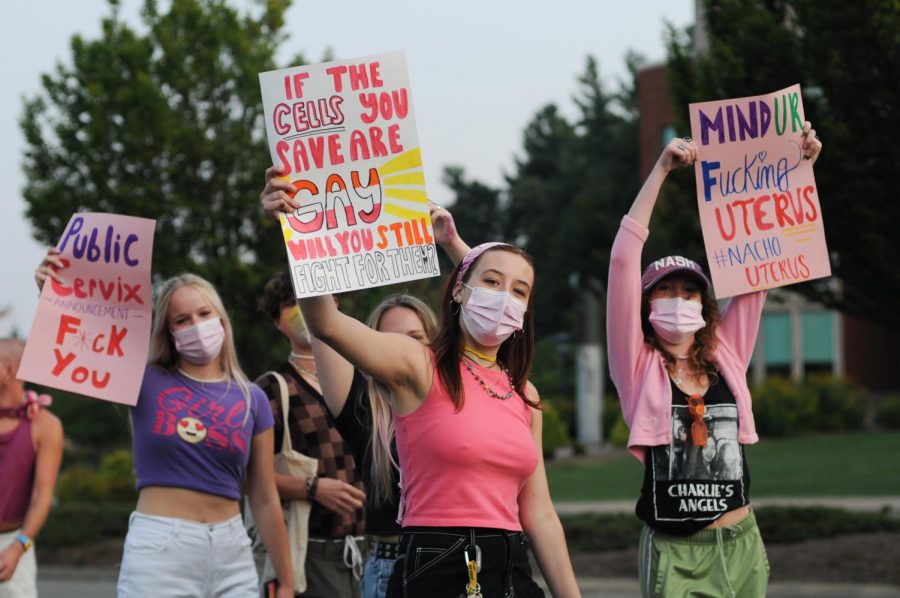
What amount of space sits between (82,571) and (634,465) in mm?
15366

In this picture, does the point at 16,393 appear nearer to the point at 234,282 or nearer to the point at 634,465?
the point at 234,282

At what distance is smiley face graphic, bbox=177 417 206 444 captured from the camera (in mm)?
5211

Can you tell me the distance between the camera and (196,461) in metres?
5.21

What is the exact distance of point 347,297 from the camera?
16281mm

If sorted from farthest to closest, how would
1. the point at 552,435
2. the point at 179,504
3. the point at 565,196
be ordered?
the point at 565,196 < the point at 552,435 < the point at 179,504

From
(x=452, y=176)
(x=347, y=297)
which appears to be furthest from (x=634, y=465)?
(x=452, y=176)

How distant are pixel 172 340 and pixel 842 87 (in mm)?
6122

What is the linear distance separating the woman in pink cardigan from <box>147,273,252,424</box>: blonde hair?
61.7 inches

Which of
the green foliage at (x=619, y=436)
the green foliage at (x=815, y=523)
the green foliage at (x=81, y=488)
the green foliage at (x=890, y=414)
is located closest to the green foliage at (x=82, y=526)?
the green foliage at (x=81, y=488)

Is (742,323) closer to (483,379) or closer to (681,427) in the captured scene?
(681,427)

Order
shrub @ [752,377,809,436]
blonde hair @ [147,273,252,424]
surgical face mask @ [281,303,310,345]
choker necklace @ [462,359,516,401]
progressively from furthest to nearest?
shrub @ [752,377,809,436]
surgical face mask @ [281,303,310,345]
blonde hair @ [147,273,252,424]
choker necklace @ [462,359,516,401]

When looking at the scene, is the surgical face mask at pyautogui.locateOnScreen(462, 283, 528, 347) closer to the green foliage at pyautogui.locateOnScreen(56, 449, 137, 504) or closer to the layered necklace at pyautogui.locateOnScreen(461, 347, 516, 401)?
the layered necklace at pyautogui.locateOnScreen(461, 347, 516, 401)

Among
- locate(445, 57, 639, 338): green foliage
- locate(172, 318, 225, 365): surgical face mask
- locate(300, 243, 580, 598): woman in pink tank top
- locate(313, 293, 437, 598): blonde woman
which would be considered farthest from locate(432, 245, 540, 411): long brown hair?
locate(445, 57, 639, 338): green foliage

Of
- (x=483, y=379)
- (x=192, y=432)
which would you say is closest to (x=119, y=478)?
(x=192, y=432)
